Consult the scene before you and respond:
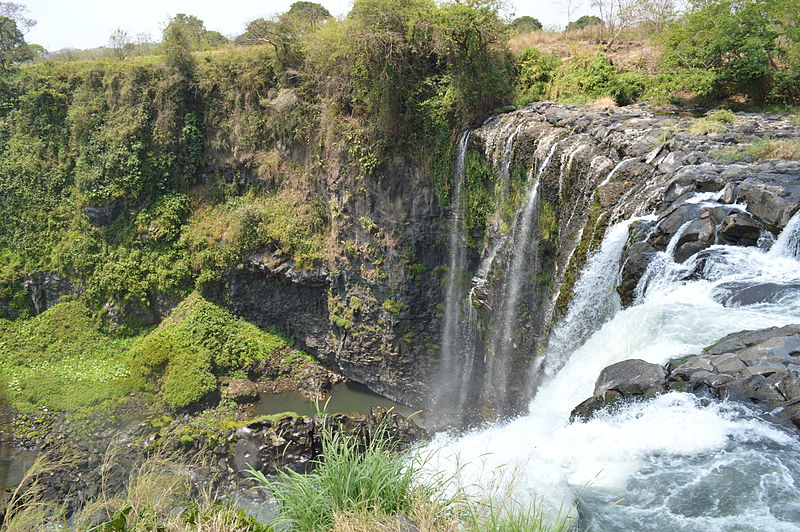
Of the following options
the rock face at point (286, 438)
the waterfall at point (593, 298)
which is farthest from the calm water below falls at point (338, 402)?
the waterfall at point (593, 298)

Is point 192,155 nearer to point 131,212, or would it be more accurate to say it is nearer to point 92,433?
point 131,212

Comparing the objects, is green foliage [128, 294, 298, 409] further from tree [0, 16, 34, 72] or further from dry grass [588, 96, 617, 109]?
tree [0, 16, 34, 72]

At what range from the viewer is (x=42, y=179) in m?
21.5

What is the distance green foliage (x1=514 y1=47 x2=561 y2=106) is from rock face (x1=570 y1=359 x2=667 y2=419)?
11735 millimetres

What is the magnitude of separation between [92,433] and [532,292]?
12.6 m

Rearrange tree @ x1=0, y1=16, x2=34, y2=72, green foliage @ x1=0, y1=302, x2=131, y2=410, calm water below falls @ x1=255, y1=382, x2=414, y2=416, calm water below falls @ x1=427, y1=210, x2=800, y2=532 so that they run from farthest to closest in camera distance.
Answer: tree @ x1=0, y1=16, x2=34, y2=72 < green foliage @ x1=0, y1=302, x2=131, y2=410 < calm water below falls @ x1=255, y1=382, x2=414, y2=416 < calm water below falls @ x1=427, y1=210, x2=800, y2=532

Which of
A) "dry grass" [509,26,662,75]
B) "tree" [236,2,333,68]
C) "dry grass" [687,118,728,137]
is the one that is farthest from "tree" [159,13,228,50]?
"dry grass" [687,118,728,137]

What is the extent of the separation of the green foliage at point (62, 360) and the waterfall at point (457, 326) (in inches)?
397

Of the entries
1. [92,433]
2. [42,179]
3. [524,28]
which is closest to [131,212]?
[42,179]

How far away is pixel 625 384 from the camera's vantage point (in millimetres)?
5289

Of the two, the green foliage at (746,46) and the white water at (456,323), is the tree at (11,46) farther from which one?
the green foliage at (746,46)

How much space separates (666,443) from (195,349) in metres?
15.4

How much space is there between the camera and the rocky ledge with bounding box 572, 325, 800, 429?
14.3 feet

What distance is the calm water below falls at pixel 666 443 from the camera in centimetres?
389
